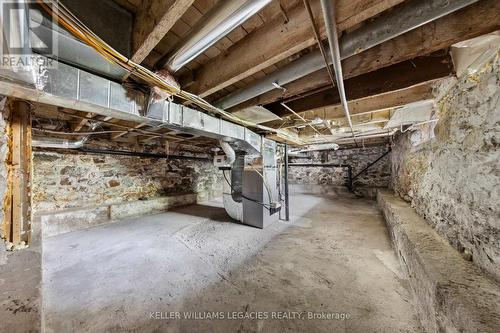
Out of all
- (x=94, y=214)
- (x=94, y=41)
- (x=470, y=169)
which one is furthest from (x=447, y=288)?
(x=94, y=214)

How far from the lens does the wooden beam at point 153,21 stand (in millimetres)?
741

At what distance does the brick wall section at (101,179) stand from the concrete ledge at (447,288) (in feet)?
14.2

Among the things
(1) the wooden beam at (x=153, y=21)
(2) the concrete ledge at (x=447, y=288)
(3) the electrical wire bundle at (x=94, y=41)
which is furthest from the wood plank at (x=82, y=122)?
(2) the concrete ledge at (x=447, y=288)

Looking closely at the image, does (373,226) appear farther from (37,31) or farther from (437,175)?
(37,31)

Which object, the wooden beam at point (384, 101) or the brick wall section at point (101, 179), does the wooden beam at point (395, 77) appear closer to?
the wooden beam at point (384, 101)

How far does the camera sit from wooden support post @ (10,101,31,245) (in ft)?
4.30

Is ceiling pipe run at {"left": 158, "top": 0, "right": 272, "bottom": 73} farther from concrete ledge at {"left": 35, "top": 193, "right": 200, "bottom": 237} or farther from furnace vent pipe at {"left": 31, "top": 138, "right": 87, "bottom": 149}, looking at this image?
concrete ledge at {"left": 35, "top": 193, "right": 200, "bottom": 237}

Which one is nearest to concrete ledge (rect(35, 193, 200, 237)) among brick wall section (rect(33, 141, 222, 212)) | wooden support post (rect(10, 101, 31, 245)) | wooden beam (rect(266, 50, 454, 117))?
brick wall section (rect(33, 141, 222, 212))

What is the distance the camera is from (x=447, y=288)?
0.96m

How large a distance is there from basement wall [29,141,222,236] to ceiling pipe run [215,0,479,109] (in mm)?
3557

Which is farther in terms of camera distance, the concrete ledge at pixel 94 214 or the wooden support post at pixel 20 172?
the concrete ledge at pixel 94 214

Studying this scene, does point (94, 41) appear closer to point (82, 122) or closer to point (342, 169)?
point (82, 122)

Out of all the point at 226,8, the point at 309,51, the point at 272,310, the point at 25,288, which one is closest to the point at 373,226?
the point at 272,310

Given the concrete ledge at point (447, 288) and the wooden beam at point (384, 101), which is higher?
the wooden beam at point (384, 101)
